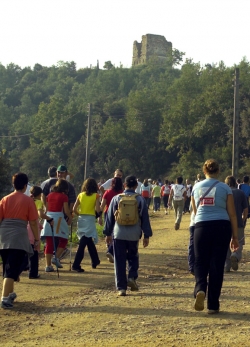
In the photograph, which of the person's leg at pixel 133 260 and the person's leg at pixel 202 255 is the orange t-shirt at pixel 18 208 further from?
the person's leg at pixel 202 255

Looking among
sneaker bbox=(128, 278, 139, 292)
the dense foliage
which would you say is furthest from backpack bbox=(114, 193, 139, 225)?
the dense foliage

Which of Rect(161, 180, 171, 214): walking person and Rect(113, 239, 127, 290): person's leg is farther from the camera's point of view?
Rect(161, 180, 171, 214): walking person

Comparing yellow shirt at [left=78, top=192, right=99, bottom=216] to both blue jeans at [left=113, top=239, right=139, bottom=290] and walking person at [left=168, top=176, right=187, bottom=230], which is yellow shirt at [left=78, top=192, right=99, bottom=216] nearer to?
blue jeans at [left=113, top=239, right=139, bottom=290]

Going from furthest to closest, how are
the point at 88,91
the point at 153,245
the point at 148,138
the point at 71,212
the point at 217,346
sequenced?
the point at 88,91 < the point at 148,138 < the point at 153,245 < the point at 71,212 < the point at 217,346

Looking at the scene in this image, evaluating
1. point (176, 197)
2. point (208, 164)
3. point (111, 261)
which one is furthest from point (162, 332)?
point (176, 197)

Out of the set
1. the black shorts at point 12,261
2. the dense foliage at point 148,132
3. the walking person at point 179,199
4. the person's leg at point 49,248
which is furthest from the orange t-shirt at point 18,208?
the dense foliage at point 148,132

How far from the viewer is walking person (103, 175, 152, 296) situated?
10.4m

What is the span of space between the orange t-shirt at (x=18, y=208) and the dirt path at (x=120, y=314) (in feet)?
4.06

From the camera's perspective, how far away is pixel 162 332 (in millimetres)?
8023

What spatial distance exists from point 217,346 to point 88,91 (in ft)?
387

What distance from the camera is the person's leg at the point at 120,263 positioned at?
1042cm

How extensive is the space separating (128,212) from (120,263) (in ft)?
2.41

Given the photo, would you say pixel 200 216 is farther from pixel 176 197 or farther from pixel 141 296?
pixel 176 197

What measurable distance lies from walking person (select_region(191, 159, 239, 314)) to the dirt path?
328mm
